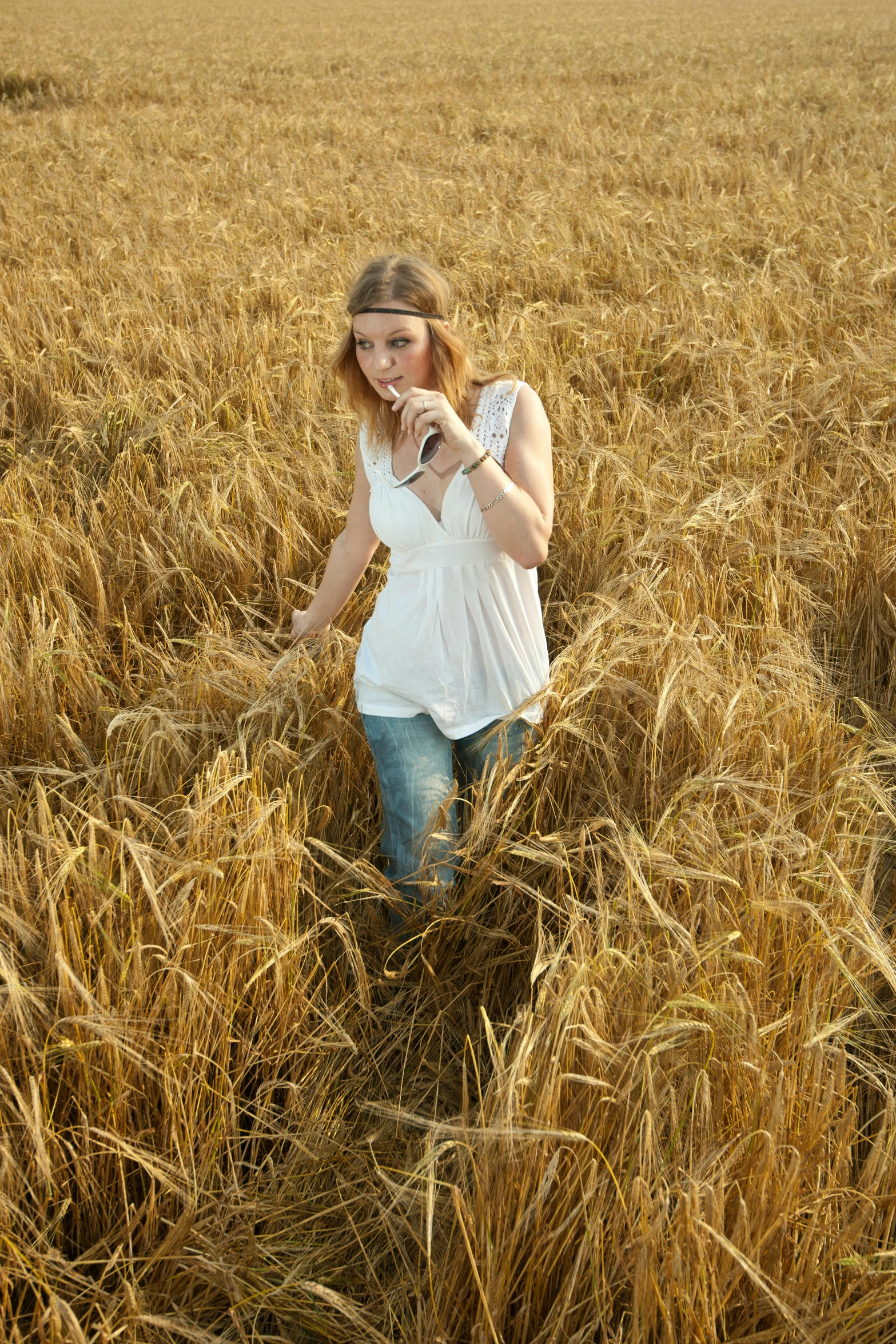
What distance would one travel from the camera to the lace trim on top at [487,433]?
196 centimetres

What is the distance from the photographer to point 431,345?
2.00m

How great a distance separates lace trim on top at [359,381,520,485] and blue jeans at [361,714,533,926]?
0.53m

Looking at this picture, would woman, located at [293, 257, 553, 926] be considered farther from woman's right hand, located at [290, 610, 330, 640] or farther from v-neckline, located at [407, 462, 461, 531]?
woman's right hand, located at [290, 610, 330, 640]

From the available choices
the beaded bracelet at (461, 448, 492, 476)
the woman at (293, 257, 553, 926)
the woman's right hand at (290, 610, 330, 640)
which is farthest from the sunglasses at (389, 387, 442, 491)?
the woman's right hand at (290, 610, 330, 640)

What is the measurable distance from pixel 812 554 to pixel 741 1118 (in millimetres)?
1717

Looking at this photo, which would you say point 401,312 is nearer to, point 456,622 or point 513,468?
point 513,468

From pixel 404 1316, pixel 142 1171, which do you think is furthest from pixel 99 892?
pixel 404 1316

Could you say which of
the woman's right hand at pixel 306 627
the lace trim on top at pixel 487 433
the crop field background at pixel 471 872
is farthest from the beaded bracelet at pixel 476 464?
the woman's right hand at pixel 306 627

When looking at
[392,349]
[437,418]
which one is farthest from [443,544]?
[392,349]

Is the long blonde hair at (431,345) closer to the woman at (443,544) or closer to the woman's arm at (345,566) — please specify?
the woman at (443,544)

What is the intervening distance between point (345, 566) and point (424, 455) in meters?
0.34

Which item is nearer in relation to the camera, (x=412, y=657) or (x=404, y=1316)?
(x=404, y=1316)

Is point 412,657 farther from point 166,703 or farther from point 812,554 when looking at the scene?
point 812,554

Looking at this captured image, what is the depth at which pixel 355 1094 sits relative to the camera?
1.40 meters
